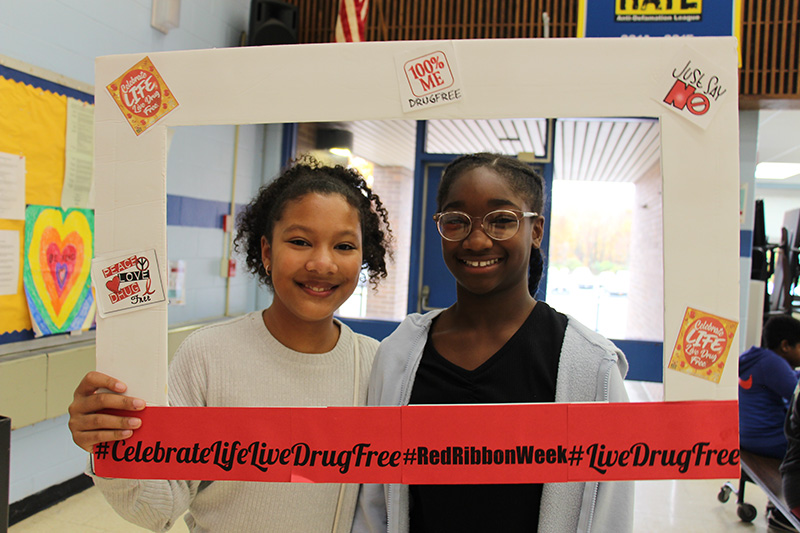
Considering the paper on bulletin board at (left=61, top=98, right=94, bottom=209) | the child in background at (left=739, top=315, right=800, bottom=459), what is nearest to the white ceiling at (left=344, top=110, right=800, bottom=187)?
the child in background at (left=739, top=315, right=800, bottom=459)

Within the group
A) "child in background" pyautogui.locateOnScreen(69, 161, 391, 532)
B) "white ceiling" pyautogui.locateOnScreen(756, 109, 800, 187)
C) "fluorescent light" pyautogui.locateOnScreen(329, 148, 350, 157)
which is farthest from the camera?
"white ceiling" pyautogui.locateOnScreen(756, 109, 800, 187)

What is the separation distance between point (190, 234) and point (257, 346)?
2.95m

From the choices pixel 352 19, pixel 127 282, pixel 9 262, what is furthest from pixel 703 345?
pixel 352 19

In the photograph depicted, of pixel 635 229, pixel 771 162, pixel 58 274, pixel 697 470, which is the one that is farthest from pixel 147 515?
pixel 771 162

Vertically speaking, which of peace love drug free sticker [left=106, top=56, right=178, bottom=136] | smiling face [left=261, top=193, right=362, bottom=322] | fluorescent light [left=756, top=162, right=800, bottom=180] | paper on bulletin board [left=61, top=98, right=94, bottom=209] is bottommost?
smiling face [left=261, top=193, right=362, bottom=322]

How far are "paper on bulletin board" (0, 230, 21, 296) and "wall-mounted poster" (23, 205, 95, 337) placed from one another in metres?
0.05

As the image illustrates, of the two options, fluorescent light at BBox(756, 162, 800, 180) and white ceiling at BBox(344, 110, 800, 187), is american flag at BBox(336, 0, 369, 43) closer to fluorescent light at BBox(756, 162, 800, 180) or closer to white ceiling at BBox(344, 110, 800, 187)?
white ceiling at BBox(344, 110, 800, 187)

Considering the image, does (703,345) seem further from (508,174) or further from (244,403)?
(244,403)

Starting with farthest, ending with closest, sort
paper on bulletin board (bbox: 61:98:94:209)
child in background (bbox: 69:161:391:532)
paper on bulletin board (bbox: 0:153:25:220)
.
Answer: paper on bulletin board (bbox: 61:98:94:209), paper on bulletin board (bbox: 0:153:25:220), child in background (bbox: 69:161:391:532)

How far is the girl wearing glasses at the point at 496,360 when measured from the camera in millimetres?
903

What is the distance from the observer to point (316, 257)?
98 cm

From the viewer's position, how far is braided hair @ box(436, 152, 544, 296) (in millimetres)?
945

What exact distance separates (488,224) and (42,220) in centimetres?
269

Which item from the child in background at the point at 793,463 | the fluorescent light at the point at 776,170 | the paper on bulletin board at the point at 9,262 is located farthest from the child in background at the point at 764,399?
the fluorescent light at the point at 776,170
